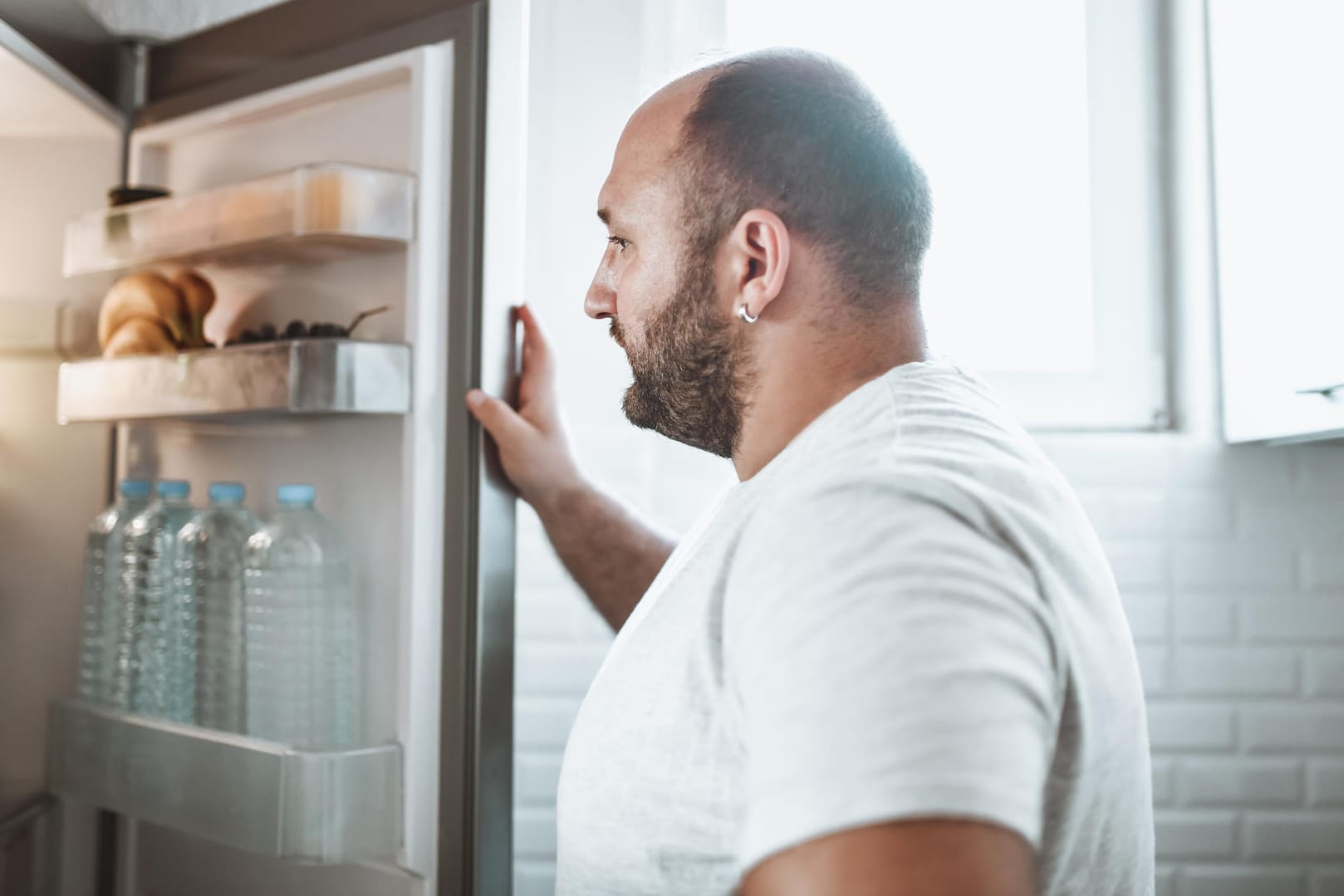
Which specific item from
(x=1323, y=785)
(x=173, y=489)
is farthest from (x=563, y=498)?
(x=1323, y=785)

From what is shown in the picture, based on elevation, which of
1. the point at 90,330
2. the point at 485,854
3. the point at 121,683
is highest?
the point at 90,330

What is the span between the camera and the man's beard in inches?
33.6

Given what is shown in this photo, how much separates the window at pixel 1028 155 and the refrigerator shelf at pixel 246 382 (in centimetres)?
103

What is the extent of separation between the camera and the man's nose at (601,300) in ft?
3.17

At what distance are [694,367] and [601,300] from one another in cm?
14

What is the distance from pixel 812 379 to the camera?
811 mm

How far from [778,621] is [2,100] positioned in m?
1.00

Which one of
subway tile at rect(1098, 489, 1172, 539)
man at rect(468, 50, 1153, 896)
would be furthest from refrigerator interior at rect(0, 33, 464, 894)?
subway tile at rect(1098, 489, 1172, 539)

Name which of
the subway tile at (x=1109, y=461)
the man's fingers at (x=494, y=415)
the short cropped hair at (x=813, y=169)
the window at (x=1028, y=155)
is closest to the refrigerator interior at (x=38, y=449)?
the man's fingers at (x=494, y=415)

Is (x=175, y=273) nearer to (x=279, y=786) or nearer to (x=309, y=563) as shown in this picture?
(x=309, y=563)

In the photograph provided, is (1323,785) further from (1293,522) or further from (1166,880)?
(1293,522)

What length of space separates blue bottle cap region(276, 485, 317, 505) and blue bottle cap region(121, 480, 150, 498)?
201 mm

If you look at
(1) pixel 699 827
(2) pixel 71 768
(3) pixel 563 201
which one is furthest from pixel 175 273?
(1) pixel 699 827

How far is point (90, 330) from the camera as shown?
1.17 m
